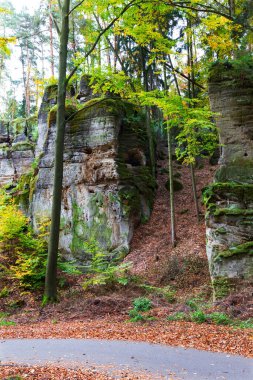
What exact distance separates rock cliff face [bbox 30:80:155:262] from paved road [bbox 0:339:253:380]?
8.96 metres

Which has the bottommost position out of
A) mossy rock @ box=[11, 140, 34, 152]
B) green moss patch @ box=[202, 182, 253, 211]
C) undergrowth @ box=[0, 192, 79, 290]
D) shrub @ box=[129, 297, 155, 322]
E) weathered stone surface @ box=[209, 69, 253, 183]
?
shrub @ box=[129, 297, 155, 322]

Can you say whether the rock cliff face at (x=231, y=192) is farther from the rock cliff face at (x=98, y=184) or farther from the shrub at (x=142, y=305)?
the rock cliff face at (x=98, y=184)

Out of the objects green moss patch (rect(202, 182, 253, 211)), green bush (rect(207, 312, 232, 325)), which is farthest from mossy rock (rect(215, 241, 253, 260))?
green bush (rect(207, 312, 232, 325))

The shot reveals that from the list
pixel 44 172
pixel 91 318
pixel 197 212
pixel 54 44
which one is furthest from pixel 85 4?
pixel 54 44

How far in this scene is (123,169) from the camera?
1662 centimetres

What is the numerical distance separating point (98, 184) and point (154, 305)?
765cm

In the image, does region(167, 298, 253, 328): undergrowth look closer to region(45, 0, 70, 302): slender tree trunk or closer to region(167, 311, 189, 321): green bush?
region(167, 311, 189, 321): green bush

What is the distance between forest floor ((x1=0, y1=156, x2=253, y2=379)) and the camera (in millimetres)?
6949

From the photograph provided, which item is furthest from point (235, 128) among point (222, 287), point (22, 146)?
point (22, 146)

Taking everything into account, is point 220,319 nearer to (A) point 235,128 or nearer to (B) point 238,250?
(B) point 238,250

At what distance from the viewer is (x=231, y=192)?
11.3 m

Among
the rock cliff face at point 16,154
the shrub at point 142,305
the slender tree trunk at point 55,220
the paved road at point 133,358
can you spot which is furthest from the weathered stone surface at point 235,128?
the rock cliff face at point 16,154

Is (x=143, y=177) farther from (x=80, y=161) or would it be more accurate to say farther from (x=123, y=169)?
(x=80, y=161)

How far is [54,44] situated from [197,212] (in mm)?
24355
